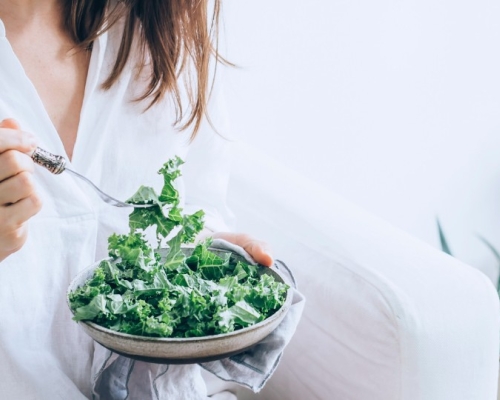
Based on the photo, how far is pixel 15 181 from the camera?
58 cm

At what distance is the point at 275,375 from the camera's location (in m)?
0.99

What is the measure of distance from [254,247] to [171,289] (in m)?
0.17

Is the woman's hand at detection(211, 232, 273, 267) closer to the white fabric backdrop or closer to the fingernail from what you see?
the white fabric backdrop

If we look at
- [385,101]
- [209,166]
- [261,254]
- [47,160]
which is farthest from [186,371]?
[385,101]

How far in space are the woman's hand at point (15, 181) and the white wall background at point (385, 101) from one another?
2.73ft

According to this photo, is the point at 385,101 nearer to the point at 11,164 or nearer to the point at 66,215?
the point at 66,215

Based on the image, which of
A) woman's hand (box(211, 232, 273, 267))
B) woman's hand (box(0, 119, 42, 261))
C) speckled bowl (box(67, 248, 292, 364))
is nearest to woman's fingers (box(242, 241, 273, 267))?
woman's hand (box(211, 232, 273, 267))

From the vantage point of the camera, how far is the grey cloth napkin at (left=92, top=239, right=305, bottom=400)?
697 mm

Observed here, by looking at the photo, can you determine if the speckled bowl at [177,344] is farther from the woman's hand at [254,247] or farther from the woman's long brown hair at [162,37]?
the woman's long brown hair at [162,37]

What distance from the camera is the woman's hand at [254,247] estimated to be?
734mm

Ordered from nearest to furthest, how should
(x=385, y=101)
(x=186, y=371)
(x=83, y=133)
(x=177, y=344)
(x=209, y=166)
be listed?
(x=177, y=344) → (x=186, y=371) → (x=83, y=133) → (x=209, y=166) → (x=385, y=101)

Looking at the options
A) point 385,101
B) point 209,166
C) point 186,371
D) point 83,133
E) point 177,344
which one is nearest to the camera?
point 177,344

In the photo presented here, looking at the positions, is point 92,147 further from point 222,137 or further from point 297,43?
point 297,43

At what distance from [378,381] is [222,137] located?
453mm
